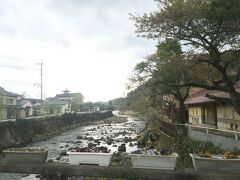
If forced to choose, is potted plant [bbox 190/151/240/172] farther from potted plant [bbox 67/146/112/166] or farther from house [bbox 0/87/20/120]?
house [bbox 0/87/20/120]

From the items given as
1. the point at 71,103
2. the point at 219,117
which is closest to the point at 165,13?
the point at 219,117

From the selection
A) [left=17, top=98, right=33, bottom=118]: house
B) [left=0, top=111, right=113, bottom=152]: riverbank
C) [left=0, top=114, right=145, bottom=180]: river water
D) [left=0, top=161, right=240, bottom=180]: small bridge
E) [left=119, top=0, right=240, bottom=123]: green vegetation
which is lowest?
[left=0, top=114, right=145, bottom=180]: river water

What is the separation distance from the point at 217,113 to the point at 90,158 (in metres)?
21.8

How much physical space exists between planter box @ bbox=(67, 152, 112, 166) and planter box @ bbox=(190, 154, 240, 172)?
54.3 inches

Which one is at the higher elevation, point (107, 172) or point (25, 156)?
point (25, 156)

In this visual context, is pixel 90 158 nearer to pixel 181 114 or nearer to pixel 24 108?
pixel 181 114

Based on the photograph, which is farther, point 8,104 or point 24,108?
point 24,108

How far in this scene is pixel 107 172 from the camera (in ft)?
16.0

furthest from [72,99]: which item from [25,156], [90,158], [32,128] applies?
[90,158]

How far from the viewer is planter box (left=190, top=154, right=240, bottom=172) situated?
458 cm

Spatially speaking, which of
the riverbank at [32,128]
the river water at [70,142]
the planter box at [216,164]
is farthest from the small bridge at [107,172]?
the riverbank at [32,128]

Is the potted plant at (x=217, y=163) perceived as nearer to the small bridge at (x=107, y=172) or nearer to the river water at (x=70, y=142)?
the small bridge at (x=107, y=172)

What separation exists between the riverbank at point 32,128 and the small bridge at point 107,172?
30322 mm

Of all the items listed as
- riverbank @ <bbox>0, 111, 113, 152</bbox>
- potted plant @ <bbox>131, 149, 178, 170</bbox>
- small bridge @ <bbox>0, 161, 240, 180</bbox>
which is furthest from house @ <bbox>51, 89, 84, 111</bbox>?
potted plant @ <bbox>131, 149, 178, 170</bbox>
